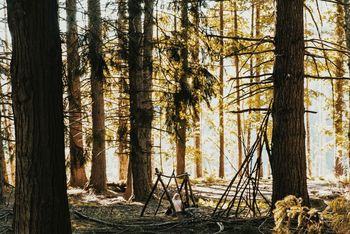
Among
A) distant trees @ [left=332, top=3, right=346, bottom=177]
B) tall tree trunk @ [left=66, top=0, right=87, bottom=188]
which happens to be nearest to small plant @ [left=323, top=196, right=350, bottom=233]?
tall tree trunk @ [left=66, top=0, right=87, bottom=188]

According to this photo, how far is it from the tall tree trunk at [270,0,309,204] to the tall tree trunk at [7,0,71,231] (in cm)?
279

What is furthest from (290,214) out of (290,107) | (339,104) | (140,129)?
(339,104)

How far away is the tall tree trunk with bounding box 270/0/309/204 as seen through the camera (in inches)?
217

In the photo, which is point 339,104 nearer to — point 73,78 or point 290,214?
point 73,78

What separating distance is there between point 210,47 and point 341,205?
5.31 meters

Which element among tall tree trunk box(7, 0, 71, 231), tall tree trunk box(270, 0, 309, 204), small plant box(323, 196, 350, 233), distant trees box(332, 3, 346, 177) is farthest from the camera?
distant trees box(332, 3, 346, 177)

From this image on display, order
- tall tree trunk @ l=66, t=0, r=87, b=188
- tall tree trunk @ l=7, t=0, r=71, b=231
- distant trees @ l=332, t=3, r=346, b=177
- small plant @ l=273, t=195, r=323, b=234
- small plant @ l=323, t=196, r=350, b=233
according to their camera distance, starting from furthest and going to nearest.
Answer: distant trees @ l=332, t=3, r=346, b=177
tall tree trunk @ l=66, t=0, r=87, b=188
tall tree trunk @ l=7, t=0, r=71, b=231
small plant @ l=273, t=195, r=323, b=234
small plant @ l=323, t=196, r=350, b=233

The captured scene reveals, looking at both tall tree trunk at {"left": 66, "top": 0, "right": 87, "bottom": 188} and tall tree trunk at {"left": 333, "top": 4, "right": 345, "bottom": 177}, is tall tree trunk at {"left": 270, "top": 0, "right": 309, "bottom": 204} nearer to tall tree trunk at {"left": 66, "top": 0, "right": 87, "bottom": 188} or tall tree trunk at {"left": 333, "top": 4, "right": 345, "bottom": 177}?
tall tree trunk at {"left": 66, "top": 0, "right": 87, "bottom": 188}

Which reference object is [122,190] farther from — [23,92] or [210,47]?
[23,92]

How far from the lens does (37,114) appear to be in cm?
424

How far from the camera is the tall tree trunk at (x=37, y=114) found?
4207mm

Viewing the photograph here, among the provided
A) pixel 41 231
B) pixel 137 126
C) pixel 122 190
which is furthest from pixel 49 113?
pixel 122 190

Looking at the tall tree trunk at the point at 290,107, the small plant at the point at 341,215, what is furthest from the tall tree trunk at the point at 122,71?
the small plant at the point at 341,215

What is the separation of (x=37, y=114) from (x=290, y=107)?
3.10 metres
